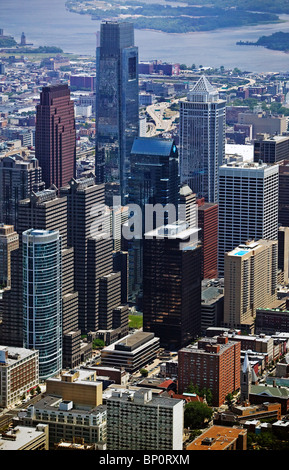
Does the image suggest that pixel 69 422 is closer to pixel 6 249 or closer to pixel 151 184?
pixel 6 249

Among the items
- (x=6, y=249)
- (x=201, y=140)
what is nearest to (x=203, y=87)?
(x=201, y=140)

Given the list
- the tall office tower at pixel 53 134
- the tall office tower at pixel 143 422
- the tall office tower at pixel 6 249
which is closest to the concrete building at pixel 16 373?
the tall office tower at pixel 143 422

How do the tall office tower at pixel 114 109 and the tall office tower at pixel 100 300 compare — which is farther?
the tall office tower at pixel 114 109

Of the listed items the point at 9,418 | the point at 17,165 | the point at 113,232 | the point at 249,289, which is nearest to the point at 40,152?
the point at 17,165

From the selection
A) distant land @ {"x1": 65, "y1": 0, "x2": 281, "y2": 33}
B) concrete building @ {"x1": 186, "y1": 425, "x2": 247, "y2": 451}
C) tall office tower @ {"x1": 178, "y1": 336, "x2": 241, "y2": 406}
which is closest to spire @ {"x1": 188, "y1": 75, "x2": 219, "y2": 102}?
tall office tower @ {"x1": 178, "y1": 336, "x2": 241, "y2": 406}

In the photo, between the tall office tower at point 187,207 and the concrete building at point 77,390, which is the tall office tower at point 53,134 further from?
the concrete building at point 77,390

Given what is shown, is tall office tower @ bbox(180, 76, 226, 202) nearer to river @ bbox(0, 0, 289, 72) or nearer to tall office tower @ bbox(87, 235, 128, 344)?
tall office tower @ bbox(87, 235, 128, 344)
